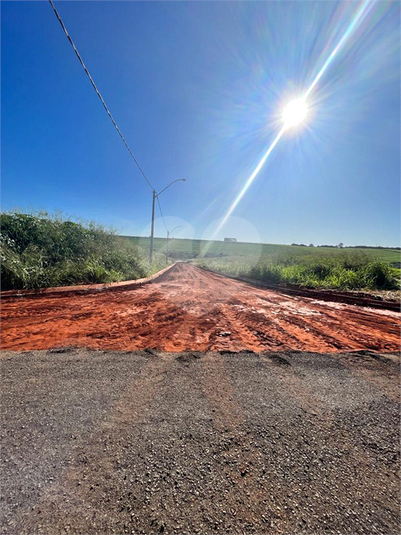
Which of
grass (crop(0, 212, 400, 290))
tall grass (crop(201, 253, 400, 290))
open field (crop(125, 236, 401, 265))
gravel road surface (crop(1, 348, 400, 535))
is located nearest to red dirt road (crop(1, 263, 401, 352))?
gravel road surface (crop(1, 348, 400, 535))

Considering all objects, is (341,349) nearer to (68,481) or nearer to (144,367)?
(144,367)

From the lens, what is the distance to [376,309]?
272 inches

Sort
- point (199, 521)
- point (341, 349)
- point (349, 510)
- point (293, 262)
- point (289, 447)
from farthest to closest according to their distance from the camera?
point (293, 262) → point (341, 349) → point (289, 447) → point (349, 510) → point (199, 521)

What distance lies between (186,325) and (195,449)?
3041 mm

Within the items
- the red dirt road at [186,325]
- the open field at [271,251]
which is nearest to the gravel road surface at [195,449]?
the red dirt road at [186,325]

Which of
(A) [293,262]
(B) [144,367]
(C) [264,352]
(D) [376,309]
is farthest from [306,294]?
(A) [293,262]

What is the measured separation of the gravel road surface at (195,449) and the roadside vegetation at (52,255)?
211 inches

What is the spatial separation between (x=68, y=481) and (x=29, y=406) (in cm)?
105

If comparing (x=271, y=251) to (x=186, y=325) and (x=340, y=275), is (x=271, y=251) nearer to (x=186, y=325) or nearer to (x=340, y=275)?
(x=340, y=275)

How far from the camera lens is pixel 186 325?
4703 mm

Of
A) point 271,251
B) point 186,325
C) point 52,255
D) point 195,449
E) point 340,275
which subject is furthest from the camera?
point 271,251

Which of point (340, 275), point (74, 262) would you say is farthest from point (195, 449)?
point (340, 275)

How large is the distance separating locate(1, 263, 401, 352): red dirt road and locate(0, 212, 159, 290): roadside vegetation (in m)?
1.28

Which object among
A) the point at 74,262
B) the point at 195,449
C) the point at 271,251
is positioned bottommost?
the point at 195,449
